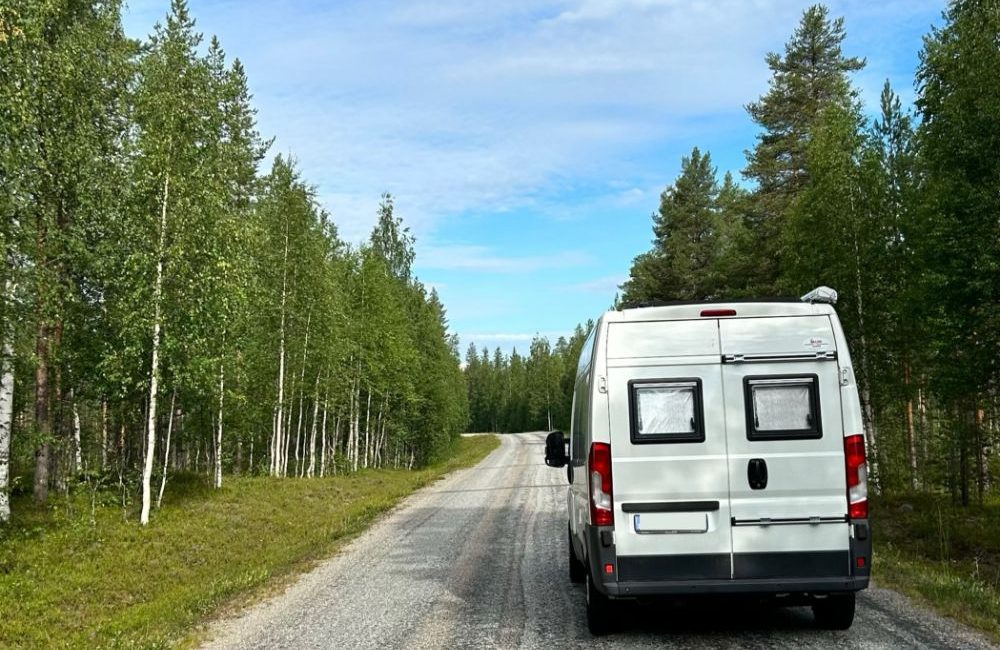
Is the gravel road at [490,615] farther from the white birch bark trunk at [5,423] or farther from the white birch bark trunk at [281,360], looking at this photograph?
the white birch bark trunk at [281,360]

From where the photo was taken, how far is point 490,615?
7426 millimetres

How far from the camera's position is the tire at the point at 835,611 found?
20.6 ft

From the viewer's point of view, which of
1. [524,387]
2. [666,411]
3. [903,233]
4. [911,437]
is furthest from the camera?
[524,387]

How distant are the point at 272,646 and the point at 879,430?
65.0 feet

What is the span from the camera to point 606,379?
605 cm

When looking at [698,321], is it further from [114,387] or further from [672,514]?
[114,387]

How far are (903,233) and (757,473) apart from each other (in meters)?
15.8

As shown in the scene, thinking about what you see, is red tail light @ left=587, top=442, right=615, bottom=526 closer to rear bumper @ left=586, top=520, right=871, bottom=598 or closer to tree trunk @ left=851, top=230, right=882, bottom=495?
rear bumper @ left=586, top=520, right=871, bottom=598

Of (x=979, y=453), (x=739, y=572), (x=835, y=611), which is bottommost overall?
(x=835, y=611)

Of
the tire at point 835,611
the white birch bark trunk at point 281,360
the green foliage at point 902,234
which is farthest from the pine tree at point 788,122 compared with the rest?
the tire at point 835,611

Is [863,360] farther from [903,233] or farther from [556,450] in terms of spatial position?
[556,450]

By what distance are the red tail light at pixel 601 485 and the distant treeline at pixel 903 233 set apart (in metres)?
8.32

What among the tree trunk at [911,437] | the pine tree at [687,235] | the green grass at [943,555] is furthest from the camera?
the pine tree at [687,235]

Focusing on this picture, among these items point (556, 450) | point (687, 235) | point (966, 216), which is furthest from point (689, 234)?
point (556, 450)
